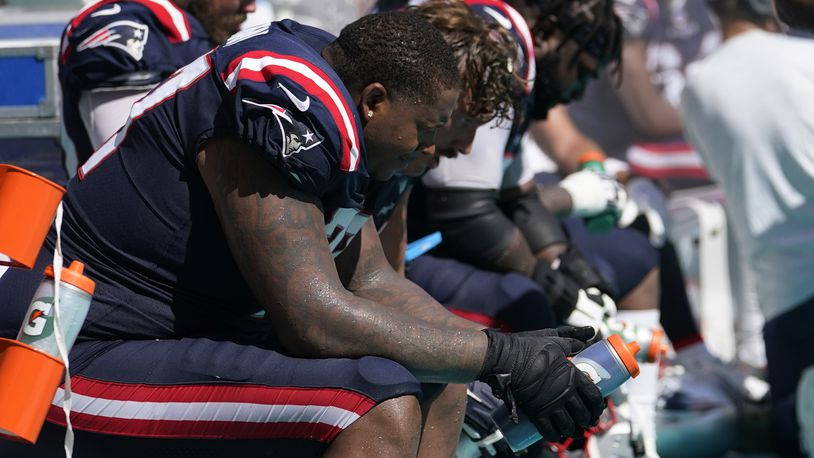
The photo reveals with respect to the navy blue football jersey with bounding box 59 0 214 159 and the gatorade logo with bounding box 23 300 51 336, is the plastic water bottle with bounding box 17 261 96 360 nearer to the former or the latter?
the gatorade logo with bounding box 23 300 51 336

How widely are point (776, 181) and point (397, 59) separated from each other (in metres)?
2.25

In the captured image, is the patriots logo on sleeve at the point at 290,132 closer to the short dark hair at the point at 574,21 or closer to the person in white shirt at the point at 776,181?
the short dark hair at the point at 574,21

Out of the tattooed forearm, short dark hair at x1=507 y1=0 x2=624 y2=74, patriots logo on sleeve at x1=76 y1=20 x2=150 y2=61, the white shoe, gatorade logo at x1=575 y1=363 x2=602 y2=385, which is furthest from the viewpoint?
the white shoe

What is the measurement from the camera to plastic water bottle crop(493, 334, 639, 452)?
8.11 feet

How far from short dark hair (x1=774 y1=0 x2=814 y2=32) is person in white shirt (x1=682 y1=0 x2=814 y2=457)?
0.25 metres

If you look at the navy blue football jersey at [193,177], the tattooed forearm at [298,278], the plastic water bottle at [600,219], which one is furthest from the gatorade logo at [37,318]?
the plastic water bottle at [600,219]

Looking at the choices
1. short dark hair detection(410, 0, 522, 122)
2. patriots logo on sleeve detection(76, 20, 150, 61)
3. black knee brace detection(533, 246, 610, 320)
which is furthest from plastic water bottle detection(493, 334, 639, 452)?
patriots logo on sleeve detection(76, 20, 150, 61)

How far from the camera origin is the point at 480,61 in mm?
2863

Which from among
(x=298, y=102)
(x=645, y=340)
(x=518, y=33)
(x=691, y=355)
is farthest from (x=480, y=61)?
(x=691, y=355)

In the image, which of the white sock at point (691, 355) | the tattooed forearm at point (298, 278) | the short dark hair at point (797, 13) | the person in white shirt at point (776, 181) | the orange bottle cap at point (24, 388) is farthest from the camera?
the white sock at point (691, 355)

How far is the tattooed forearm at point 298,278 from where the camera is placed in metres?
2.26

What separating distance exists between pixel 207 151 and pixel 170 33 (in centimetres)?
90

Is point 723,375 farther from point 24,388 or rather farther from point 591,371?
point 24,388

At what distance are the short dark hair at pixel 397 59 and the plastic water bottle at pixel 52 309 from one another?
617 mm
